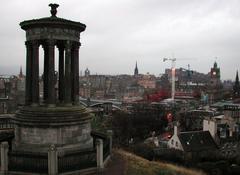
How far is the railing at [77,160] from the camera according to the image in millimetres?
15164

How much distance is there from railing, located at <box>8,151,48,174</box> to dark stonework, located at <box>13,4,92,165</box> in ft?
3.56

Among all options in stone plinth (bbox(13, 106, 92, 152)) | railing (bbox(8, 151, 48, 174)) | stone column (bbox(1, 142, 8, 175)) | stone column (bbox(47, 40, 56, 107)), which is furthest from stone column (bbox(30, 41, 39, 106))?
railing (bbox(8, 151, 48, 174))

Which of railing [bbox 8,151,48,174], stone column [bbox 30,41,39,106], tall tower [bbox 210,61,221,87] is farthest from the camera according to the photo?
tall tower [bbox 210,61,221,87]

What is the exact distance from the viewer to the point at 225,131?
54.0 metres

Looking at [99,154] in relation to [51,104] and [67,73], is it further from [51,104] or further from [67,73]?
[67,73]

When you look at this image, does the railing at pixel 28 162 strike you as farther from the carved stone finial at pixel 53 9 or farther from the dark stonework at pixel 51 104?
the carved stone finial at pixel 53 9

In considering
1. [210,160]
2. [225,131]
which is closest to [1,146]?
[210,160]

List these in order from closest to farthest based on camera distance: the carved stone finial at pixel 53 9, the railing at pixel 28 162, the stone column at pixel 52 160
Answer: the stone column at pixel 52 160
the railing at pixel 28 162
the carved stone finial at pixel 53 9

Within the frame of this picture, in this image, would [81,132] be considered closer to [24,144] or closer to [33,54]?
[24,144]

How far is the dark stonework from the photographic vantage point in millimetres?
16422

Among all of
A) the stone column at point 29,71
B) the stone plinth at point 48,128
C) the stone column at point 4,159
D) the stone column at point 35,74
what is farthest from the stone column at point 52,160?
the stone column at point 29,71

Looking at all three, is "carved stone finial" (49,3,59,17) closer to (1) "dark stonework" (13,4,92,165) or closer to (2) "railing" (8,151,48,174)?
(1) "dark stonework" (13,4,92,165)

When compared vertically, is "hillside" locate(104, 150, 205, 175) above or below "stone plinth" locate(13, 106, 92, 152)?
below

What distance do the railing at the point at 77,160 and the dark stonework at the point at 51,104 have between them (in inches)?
42.7
